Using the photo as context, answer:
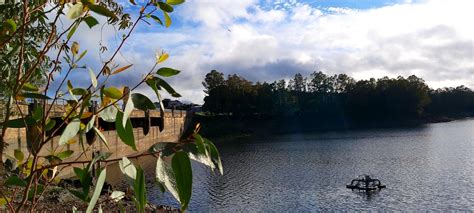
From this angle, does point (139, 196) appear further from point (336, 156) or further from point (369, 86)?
point (369, 86)

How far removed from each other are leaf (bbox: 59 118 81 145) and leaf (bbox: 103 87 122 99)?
10 cm

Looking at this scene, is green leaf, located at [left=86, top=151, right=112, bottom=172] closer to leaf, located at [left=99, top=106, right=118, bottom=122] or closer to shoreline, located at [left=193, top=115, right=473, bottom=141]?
leaf, located at [left=99, top=106, right=118, bottom=122]

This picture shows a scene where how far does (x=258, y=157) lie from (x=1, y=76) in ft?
129

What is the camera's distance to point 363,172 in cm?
3053

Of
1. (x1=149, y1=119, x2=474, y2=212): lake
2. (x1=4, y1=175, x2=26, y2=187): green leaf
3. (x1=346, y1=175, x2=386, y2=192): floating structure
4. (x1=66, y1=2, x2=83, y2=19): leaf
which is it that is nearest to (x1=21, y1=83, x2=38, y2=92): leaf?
(x1=4, y1=175, x2=26, y2=187): green leaf

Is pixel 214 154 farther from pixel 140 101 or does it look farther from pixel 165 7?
pixel 165 7

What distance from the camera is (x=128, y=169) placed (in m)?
0.98

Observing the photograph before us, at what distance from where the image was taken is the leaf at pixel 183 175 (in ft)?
3.10

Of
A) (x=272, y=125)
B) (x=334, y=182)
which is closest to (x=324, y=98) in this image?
(x=272, y=125)

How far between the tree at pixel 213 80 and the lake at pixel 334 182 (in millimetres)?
47904

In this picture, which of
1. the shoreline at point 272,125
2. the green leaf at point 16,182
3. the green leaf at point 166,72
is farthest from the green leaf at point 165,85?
the shoreline at point 272,125

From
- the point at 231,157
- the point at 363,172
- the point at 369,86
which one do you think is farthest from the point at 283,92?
the point at 363,172

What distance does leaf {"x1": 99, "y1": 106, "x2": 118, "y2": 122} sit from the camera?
1062 mm

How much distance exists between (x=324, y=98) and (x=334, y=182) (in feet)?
261
